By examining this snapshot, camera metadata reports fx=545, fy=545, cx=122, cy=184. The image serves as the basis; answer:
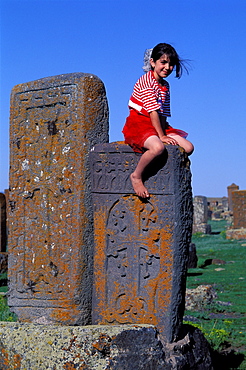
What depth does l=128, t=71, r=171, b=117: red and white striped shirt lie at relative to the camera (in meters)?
4.23

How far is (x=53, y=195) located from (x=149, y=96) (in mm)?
1192

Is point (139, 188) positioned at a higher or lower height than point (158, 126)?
lower

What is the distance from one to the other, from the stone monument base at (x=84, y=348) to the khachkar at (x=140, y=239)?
1.06 feet

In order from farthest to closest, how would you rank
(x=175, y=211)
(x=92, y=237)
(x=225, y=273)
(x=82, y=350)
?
(x=225, y=273) → (x=92, y=237) → (x=175, y=211) → (x=82, y=350)

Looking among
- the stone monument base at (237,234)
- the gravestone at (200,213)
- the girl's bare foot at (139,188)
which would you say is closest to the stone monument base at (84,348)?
the girl's bare foot at (139,188)

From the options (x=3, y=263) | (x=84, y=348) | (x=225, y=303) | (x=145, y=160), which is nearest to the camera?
(x=84, y=348)

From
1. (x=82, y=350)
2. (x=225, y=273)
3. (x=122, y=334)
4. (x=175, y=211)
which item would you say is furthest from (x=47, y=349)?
(x=225, y=273)

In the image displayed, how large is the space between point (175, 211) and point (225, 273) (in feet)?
20.6

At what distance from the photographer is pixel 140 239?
14.1ft

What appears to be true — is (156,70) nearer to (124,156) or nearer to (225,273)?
(124,156)

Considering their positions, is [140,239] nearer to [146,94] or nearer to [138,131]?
[138,131]

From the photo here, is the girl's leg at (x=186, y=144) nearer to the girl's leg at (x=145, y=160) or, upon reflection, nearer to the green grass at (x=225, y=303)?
the girl's leg at (x=145, y=160)

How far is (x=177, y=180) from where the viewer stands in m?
4.12

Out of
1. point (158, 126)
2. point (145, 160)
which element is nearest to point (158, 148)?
point (145, 160)
